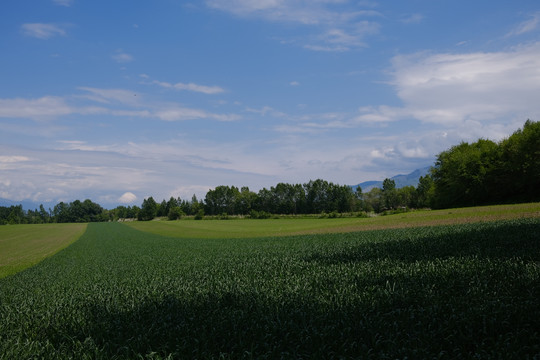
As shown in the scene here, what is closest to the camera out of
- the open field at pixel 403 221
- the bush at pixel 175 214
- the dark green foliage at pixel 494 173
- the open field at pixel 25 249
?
the open field at pixel 25 249

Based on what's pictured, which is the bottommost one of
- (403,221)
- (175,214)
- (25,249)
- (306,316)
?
(25,249)

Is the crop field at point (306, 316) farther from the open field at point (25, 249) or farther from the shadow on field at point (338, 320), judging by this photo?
the open field at point (25, 249)

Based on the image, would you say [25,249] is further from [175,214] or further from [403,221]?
[175,214]

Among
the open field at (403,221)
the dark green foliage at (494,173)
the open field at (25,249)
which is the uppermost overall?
the dark green foliage at (494,173)

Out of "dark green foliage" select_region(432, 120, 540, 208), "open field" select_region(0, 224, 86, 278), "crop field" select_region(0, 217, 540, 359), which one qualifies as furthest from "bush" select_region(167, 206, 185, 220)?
"crop field" select_region(0, 217, 540, 359)

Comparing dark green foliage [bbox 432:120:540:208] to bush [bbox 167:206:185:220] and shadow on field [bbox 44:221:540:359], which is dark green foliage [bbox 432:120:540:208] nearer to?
shadow on field [bbox 44:221:540:359]

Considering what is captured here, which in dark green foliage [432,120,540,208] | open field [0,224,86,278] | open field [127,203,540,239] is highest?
dark green foliage [432,120,540,208]

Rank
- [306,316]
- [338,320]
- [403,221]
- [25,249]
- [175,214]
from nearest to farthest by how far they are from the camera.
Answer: [338,320] → [306,316] → [25,249] → [403,221] → [175,214]

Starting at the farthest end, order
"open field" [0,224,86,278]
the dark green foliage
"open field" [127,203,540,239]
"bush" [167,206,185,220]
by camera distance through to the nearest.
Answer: "bush" [167,206,185,220]
the dark green foliage
"open field" [127,203,540,239]
"open field" [0,224,86,278]

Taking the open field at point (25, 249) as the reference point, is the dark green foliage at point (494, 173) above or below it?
above

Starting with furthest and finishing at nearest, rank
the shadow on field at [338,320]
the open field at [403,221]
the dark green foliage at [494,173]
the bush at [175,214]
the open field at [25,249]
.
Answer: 1. the bush at [175,214]
2. the dark green foliage at [494,173]
3. the open field at [403,221]
4. the open field at [25,249]
5. the shadow on field at [338,320]

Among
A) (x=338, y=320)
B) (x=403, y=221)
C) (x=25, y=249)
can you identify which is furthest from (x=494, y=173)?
(x=25, y=249)

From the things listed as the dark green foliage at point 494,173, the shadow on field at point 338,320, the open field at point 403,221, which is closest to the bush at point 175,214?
the open field at point 403,221

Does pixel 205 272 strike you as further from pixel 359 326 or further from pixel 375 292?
pixel 359 326
